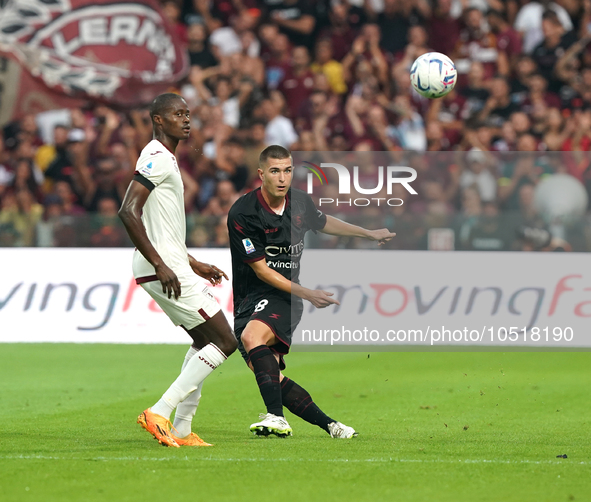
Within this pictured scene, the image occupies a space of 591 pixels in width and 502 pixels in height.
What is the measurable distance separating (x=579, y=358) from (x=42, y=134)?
10747 millimetres

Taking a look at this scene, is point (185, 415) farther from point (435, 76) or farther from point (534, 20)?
point (534, 20)

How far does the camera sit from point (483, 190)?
13.1 m

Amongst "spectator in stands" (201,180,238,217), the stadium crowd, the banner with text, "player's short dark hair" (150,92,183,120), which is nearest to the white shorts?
"player's short dark hair" (150,92,183,120)

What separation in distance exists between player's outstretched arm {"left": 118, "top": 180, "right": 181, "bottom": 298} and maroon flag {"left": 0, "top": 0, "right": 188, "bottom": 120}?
11.1 metres

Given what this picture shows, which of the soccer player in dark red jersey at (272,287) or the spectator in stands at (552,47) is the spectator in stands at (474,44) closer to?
the spectator in stands at (552,47)

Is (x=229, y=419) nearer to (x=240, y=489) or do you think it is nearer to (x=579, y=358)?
(x=240, y=489)

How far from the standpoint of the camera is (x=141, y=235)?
6.24 m

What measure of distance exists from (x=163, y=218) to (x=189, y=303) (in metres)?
0.63

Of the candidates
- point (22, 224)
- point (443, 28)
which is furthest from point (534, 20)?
point (22, 224)

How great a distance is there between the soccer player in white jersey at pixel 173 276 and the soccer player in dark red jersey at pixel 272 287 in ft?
1.27

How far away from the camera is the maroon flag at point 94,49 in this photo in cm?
1709

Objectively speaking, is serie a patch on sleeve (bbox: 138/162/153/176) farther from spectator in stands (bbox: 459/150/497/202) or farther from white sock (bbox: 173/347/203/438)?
spectator in stands (bbox: 459/150/497/202)

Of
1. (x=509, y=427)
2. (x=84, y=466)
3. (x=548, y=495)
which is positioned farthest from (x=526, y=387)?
(x=84, y=466)
